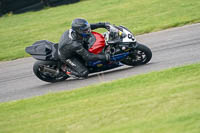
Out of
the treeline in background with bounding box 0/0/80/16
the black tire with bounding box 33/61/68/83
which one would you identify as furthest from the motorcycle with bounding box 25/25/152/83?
the treeline in background with bounding box 0/0/80/16

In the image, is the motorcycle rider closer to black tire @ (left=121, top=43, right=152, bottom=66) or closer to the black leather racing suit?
the black leather racing suit

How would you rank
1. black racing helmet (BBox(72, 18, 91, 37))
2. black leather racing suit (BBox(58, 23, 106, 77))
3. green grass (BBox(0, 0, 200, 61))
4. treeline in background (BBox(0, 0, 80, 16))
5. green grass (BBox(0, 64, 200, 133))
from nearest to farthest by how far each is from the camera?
green grass (BBox(0, 64, 200, 133)), black racing helmet (BBox(72, 18, 91, 37)), black leather racing suit (BBox(58, 23, 106, 77)), green grass (BBox(0, 0, 200, 61)), treeline in background (BBox(0, 0, 80, 16))

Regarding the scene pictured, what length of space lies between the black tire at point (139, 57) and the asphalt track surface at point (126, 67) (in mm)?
151

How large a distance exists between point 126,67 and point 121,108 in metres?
3.34

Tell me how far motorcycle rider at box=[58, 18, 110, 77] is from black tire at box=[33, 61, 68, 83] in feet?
1.26

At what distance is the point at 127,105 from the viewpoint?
250 inches

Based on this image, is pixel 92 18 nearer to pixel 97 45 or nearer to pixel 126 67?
pixel 126 67

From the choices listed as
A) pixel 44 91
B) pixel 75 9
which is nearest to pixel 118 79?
pixel 44 91

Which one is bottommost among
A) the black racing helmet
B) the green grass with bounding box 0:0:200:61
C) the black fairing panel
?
the green grass with bounding box 0:0:200:61

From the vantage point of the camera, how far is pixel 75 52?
8.93m

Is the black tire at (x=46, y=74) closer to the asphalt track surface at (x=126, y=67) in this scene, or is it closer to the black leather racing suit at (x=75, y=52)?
the asphalt track surface at (x=126, y=67)

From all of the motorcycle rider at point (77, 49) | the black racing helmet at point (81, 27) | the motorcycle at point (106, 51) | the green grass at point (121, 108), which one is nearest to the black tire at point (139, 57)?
the motorcycle at point (106, 51)

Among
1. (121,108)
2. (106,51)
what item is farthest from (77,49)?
(121,108)

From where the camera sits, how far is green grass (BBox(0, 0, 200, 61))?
14.0 m
